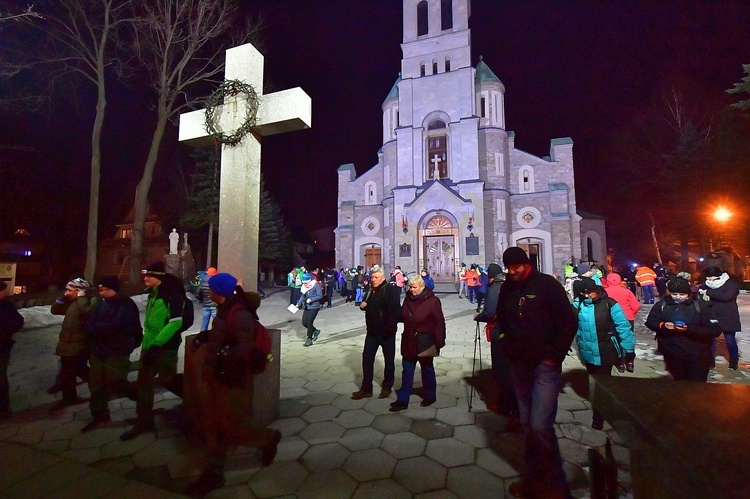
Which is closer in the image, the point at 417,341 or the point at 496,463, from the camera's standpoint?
the point at 496,463

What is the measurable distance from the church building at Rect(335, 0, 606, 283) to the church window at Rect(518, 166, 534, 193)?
0.07 metres

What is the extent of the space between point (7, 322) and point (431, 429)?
16.4ft

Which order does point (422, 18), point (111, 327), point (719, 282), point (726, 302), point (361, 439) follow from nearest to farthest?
point (361, 439) < point (111, 327) < point (719, 282) < point (726, 302) < point (422, 18)

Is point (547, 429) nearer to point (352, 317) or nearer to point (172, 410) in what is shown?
point (172, 410)

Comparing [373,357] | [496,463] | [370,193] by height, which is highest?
[370,193]

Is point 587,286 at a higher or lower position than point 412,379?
higher

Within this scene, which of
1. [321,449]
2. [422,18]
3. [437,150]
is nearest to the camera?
[321,449]

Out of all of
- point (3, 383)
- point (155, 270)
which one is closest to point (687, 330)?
point (155, 270)

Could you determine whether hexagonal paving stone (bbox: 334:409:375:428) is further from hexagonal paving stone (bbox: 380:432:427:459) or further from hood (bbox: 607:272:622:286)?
hood (bbox: 607:272:622:286)

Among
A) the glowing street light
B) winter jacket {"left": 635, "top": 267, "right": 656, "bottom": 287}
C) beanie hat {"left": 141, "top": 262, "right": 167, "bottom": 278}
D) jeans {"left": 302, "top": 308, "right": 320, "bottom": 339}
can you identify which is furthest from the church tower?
beanie hat {"left": 141, "top": 262, "right": 167, "bottom": 278}

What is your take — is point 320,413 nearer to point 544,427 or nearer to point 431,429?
point 431,429

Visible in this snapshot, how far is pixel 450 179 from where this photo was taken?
24.9 m

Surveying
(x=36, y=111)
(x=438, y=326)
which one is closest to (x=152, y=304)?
(x=438, y=326)

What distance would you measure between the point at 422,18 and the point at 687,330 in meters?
32.0
